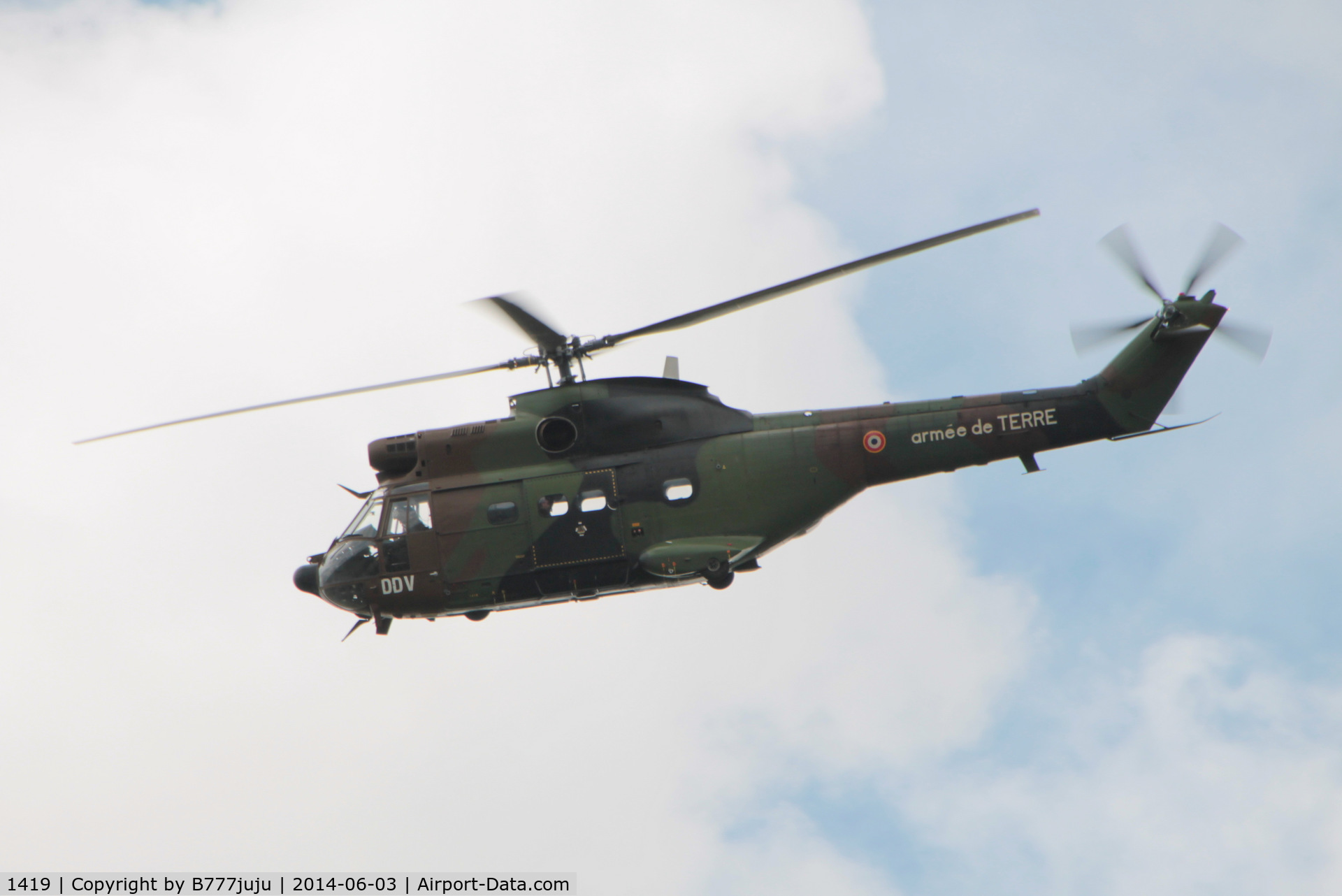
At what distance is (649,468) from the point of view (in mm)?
24766

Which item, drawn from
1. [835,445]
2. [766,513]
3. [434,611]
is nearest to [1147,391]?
[835,445]

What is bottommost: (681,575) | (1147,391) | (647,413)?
(681,575)

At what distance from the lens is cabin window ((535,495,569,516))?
81.4 ft

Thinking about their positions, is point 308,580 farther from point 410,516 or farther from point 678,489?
point 678,489

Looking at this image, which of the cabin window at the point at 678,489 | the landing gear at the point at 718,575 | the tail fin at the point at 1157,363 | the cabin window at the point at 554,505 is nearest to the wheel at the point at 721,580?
the landing gear at the point at 718,575

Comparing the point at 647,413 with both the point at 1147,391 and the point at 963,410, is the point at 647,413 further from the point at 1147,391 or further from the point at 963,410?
the point at 1147,391

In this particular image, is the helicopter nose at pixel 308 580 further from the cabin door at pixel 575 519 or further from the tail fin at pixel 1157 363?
the tail fin at pixel 1157 363

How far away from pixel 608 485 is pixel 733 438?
2.80 m

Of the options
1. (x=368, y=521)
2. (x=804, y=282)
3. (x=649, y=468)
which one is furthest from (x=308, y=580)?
(x=804, y=282)

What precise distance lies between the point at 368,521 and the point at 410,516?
3.60ft

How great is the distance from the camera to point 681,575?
24.0 m

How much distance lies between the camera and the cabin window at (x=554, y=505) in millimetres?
24812

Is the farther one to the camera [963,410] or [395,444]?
[395,444]

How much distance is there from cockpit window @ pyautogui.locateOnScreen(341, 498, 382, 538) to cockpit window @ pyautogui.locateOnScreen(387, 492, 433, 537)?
36cm
